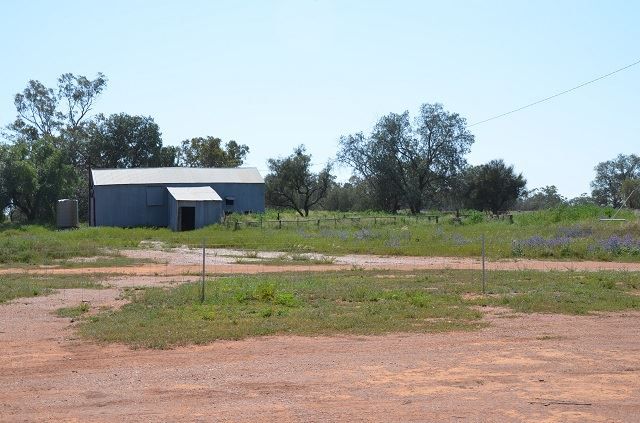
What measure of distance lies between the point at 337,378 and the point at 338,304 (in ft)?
23.4

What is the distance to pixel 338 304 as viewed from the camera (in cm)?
1781

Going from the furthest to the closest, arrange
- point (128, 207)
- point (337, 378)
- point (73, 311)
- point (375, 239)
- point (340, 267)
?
point (128, 207), point (375, 239), point (340, 267), point (73, 311), point (337, 378)

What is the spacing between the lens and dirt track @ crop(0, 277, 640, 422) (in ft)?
29.6

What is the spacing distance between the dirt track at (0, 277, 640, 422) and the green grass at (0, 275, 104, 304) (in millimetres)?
5196

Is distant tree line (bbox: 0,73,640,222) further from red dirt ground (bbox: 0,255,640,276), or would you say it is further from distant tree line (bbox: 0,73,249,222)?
red dirt ground (bbox: 0,255,640,276)

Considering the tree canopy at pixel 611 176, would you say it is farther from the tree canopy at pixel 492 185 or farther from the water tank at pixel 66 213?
the water tank at pixel 66 213

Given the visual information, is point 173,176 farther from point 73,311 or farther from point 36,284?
point 73,311

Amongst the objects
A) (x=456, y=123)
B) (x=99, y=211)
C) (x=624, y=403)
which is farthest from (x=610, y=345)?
(x=456, y=123)

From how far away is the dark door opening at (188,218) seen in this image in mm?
57062

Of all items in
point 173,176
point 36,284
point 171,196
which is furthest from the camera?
point 173,176

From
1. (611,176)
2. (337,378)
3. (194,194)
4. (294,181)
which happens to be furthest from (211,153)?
(337,378)

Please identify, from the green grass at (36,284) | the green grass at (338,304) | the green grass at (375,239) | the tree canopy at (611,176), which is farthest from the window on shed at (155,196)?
the tree canopy at (611,176)

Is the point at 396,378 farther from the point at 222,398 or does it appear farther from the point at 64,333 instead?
the point at 64,333

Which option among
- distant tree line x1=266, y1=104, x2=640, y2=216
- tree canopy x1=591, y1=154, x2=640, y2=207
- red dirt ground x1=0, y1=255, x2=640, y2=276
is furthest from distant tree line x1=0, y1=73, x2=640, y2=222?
red dirt ground x1=0, y1=255, x2=640, y2=276
